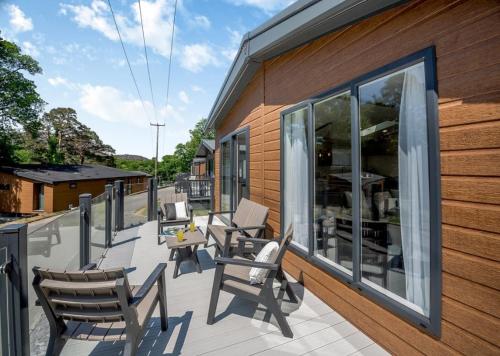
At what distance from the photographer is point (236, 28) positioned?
6332mm

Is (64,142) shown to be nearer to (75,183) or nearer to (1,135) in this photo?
(1,135)

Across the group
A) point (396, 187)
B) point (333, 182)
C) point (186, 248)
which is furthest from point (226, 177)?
point (396, 187)

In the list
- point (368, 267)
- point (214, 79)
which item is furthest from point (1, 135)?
point (368, 267)

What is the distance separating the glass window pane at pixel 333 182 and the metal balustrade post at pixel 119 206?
178 inches

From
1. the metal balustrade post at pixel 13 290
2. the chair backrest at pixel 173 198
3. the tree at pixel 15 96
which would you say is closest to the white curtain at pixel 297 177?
the metal balustrade post at pixel 13 290

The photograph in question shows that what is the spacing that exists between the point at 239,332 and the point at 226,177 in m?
5.00

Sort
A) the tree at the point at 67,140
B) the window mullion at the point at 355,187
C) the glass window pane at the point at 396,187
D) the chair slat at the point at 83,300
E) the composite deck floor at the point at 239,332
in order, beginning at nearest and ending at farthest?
the chair slat at the point at 83,300
the glass window pane at the point at 396,187
the composite deck floor at the point at 239,332
the window mullion at the point at 355,187
the tree at the point at 67,140

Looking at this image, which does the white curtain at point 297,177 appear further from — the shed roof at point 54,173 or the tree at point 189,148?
the tree at point 189,148

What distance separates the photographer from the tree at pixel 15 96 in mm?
20656

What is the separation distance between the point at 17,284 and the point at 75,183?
1025 inches

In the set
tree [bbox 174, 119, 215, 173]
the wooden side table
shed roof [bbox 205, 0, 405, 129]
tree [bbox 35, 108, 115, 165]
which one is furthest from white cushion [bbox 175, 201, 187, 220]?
tree [bbox 35, 108, 115, 165]

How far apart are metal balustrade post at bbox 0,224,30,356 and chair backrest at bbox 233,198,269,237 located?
8.27 ft

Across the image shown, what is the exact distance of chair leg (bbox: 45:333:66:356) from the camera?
1.78 metres

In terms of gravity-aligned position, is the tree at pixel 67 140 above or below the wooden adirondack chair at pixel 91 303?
above
